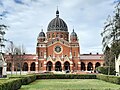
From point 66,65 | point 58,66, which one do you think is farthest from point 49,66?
point 66,65

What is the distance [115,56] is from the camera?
191ft

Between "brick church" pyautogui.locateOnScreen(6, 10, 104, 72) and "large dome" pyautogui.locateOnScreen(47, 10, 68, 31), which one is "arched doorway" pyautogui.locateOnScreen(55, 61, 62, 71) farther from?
"large dome" pyautogui.locateOnScreen(47, 10, 68, 31)

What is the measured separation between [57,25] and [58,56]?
14.4 m

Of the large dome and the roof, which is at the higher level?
the large dome

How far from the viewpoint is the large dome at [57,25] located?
107m

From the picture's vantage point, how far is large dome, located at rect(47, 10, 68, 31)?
352 ft

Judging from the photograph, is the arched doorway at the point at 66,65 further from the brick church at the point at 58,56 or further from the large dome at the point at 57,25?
the large dome at the point at 57,25

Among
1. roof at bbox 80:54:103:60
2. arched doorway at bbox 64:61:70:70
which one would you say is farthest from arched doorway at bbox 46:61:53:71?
roof at bbox 80:54:103:60

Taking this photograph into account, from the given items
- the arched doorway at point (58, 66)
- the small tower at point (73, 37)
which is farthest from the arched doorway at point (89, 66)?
the arched doorway at point (58, 66)

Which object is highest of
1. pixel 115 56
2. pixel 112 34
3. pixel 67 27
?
pixel 67 27

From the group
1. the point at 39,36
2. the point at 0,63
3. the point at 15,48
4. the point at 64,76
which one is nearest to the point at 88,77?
the point at 64,76

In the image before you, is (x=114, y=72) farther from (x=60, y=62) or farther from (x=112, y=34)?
(x=60, y=62)

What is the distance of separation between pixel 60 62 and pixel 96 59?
598 inches

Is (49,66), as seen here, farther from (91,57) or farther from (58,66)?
(91,57)
